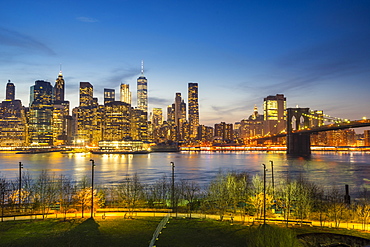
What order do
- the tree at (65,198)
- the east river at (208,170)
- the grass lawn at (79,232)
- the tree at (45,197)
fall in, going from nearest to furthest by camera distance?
the grass lawn at (79,232) < the tree at (65,198) < the tree at (45,197) < the east river at (208,170)

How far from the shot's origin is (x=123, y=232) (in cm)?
1756

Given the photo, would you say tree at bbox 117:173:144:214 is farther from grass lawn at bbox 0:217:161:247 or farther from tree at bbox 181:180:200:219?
tree at bbox 181:180:200:219

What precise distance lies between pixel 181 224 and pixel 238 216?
452 cm

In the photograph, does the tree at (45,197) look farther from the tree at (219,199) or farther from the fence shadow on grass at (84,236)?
the tree at (219,199)

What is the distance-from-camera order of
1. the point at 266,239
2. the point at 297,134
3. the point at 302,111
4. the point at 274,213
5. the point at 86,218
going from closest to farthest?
the point at 266,239
the point at 86,218
the point at 274,213
the point at 297,134
the point at 302,111

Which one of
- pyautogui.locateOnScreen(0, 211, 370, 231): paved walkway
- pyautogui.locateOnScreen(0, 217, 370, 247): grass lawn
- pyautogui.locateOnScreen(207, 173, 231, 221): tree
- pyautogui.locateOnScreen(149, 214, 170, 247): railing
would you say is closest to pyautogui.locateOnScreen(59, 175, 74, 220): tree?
pyautogui.locateOnScreen(0, 211, 370, 231): paved walkway

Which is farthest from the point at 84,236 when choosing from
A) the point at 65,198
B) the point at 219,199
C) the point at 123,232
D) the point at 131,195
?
the point at 65,198

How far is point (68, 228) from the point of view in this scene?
18.4 m

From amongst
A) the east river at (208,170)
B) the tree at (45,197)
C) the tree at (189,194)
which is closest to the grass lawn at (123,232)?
the tree at (45,197)

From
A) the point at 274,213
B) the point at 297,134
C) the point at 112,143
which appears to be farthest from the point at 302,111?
the point at 274,213

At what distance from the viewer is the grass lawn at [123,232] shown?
1591cm

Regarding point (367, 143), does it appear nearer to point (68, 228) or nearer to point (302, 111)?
point (302, 111)

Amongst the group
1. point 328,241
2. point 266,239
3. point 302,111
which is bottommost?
point 328,241

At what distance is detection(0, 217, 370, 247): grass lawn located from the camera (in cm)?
1591
